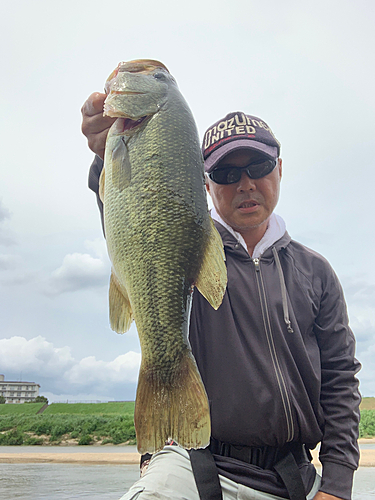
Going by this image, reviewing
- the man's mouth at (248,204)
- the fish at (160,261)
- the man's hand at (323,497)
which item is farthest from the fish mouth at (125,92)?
the man's hand at (323,497)

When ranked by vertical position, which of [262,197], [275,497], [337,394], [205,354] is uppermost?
[262,197]

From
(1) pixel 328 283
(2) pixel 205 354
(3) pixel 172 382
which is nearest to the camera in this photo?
(3) pixel 172 382

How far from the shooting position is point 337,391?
2.66 m

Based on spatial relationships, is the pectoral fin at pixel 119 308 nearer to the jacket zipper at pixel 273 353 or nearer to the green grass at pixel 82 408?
the jacket zipper at pixel 273 353

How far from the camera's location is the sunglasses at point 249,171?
9.00 feet

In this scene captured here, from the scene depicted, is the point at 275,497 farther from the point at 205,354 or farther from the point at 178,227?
the point at 178,227

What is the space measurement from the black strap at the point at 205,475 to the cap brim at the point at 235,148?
1.72 meters

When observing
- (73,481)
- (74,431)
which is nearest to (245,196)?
(73,481)

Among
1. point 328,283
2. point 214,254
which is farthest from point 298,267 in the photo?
point 214,254

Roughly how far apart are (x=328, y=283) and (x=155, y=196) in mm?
1533

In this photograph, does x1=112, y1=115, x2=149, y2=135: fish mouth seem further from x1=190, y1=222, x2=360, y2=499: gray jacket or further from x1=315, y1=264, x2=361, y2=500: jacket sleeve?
x1=315, y1=264, x2=361, y2=500: jacket sleeve

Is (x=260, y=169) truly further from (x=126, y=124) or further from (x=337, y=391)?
(x=337, y=391)

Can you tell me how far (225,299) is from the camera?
2.57 m

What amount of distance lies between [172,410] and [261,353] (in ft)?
2.87
